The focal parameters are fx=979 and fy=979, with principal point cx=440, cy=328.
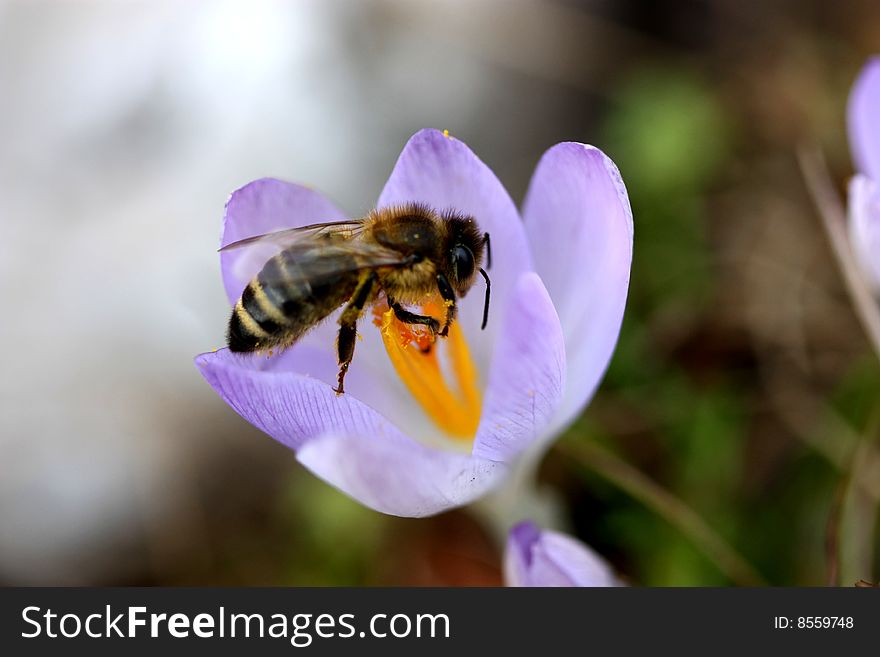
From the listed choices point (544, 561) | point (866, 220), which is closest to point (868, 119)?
point (866, 220)

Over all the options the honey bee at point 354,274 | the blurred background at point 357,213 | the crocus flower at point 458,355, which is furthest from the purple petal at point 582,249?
the blurred background at point 357,213

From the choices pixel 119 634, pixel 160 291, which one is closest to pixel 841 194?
pixel 160 291

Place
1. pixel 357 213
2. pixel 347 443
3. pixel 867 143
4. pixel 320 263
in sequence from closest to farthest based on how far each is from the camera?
pixel 347 443
pixel 320 263
pixel 867 143
pixel 357 213

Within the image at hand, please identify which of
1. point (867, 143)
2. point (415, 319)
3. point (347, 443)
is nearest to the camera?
point (347, 443)

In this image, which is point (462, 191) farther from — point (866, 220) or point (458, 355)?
point (866, 220)

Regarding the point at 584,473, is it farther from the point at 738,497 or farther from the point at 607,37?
the point at 607,37

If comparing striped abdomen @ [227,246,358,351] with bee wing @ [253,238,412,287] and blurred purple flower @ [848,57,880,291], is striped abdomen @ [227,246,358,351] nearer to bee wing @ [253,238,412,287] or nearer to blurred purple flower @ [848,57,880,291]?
bee wing @ [253,238,412,287]

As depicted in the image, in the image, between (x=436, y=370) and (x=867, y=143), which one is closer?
(x=436, y=370)
